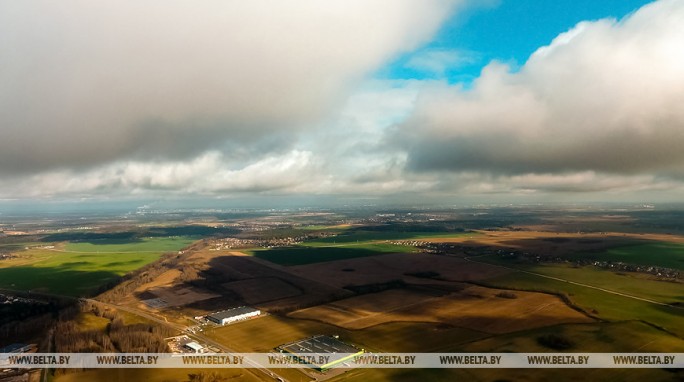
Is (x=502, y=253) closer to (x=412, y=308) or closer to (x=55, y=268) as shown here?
(x=412, y=308)

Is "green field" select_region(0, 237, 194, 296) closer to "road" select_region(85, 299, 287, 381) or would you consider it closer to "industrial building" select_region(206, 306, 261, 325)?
"road" select_region(85, 299, 287, 381)

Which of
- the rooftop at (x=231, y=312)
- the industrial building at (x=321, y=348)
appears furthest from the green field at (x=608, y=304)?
the rooftop at (x=231, y=312)

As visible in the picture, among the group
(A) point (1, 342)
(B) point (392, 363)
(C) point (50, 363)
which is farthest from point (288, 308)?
(A) point (1, 342)

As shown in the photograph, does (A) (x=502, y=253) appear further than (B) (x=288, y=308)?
Yes

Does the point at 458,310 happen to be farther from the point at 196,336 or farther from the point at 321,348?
the point at 196,336

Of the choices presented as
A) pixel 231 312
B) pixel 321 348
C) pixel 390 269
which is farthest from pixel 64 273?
pixel 321 348

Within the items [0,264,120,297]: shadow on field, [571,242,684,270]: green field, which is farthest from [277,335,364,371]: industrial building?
[571,242,684,270]: green field
